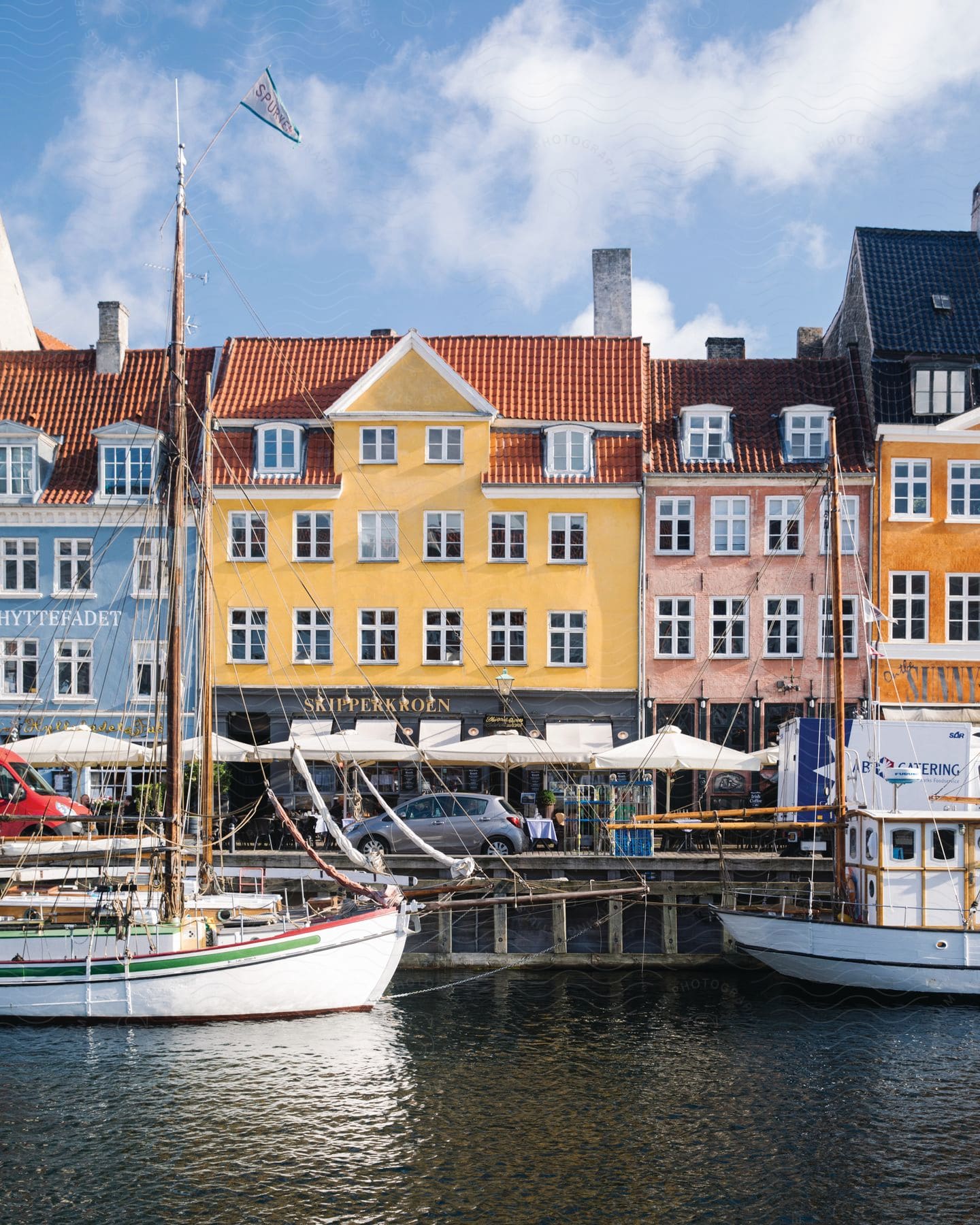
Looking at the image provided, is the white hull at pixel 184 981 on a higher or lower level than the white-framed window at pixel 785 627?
lower

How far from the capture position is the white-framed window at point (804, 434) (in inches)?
1754

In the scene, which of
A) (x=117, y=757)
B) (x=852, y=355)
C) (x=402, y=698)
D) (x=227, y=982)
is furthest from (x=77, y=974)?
(x=852, y=355)

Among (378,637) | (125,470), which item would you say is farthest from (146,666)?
(378,637)

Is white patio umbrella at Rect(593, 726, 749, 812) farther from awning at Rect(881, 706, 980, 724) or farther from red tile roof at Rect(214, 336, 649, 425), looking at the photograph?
red tile roof at Rect(214, 336, 649, 425)

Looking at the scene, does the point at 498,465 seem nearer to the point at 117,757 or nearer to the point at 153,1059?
the point at 117,757

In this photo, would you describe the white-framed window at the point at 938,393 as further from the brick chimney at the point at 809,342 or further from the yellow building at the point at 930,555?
the brick chimney at the point at 809,342

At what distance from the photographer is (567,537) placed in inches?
1738

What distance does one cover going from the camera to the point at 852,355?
1850 inches

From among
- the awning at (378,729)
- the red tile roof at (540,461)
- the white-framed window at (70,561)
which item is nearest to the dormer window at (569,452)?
the red tile roof at (540,461)

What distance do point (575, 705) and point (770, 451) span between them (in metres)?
10.3

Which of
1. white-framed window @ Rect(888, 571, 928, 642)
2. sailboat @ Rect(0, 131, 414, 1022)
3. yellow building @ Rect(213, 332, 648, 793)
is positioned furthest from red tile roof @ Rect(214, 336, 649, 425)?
sailboat @ Rect(0, 131, 414, 1022)

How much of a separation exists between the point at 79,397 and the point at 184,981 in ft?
86.6

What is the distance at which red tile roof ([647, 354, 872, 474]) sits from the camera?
44.3m

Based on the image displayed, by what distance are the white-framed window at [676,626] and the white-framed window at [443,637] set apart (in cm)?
622
